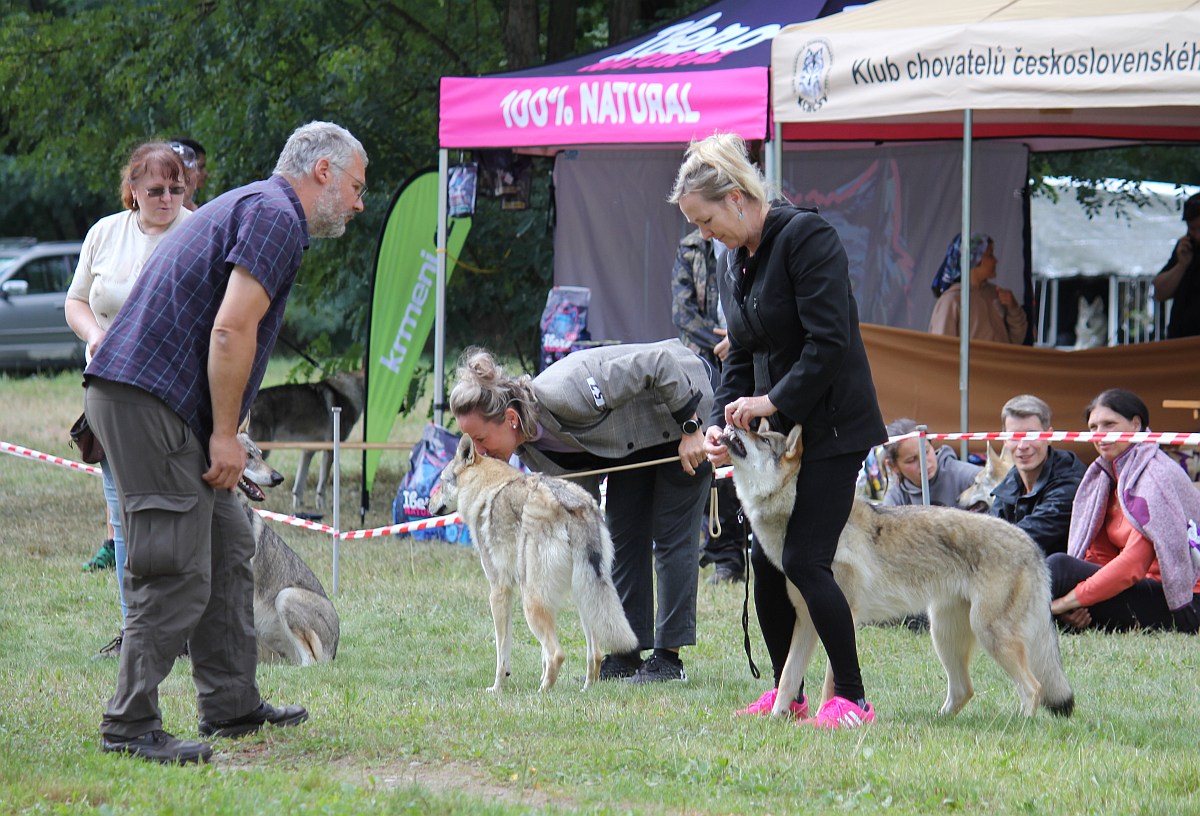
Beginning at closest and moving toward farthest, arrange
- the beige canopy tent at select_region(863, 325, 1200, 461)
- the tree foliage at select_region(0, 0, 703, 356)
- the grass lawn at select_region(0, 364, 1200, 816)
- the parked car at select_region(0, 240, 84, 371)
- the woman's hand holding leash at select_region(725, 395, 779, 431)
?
the grass lawn at select_region(0, 364, 1200, 816), the woman's hand holding leash at select_region(725, 395, 779, 431), the beige canopy tent at select_region(863, 325, 1200, 461), the tree foliage at select_region(0, 0, 703, 356), the parked car at select_region(0, 240, 84, 371)

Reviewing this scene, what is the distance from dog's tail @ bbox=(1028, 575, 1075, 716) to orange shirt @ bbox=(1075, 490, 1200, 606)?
194 centimetres

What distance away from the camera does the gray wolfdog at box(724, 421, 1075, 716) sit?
4652 mm

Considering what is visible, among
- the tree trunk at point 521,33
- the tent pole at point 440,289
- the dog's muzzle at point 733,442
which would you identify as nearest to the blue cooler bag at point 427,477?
the tent pole at point 440,289

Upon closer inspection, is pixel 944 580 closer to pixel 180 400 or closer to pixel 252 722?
pixel 252 722

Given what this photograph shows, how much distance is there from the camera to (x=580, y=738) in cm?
439

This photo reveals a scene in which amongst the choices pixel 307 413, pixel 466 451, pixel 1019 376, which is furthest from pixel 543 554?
pixel 307 413

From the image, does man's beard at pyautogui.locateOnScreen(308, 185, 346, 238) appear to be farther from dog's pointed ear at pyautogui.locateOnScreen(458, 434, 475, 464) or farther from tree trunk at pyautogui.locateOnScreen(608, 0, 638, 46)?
tree trunk at pyautogui.locateOnScreen(608, 0, 638, 46)

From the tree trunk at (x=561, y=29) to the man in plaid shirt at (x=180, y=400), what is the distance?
9.33 meters

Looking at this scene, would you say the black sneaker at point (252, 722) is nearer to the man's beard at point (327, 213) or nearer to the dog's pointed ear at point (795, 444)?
the man's beard at point (327, 213)

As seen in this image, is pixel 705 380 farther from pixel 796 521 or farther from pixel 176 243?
pixel 176 243

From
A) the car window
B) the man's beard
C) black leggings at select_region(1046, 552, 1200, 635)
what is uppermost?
the car window

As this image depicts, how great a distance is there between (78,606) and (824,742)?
4796 millimetres

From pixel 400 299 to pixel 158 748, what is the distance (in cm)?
758

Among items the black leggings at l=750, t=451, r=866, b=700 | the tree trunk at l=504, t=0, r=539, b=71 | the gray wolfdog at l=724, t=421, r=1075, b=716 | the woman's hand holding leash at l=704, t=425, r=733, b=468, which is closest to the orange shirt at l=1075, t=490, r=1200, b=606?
the gray wolfdog at l=724, t=421, r=1075, b=716
